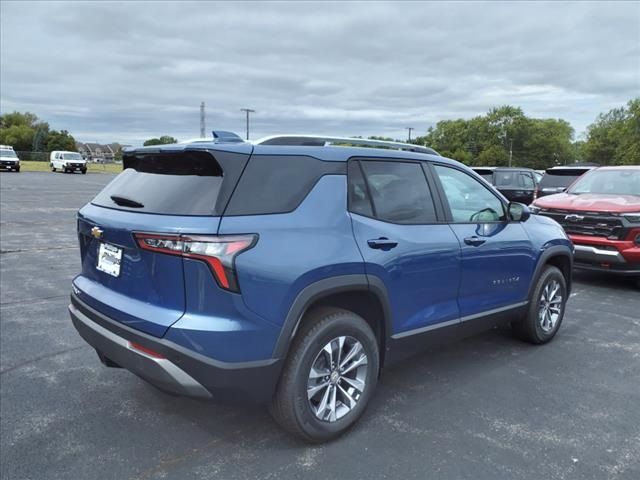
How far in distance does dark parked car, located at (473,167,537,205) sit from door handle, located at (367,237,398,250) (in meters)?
13.7

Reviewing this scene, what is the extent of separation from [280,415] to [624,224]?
562 centimetres

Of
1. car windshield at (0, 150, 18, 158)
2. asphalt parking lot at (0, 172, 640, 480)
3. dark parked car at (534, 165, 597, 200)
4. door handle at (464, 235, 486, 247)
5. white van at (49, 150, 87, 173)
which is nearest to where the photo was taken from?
asphalt parking lot at (0, 172, 640, 480)

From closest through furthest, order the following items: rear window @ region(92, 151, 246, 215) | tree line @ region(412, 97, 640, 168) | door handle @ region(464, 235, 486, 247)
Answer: rear window @ region(92, 151, 246, 215), door handle @ region(464, 235, 486, 247), tree line @ region(412, 97, 640, 168)

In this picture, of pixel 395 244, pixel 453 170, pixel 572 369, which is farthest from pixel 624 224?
pixel 395 244

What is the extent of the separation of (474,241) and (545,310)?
1.46 m

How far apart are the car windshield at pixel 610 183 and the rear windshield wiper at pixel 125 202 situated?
7177mm

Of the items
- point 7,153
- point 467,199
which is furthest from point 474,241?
point 7,153

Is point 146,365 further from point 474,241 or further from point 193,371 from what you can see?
point 474,241

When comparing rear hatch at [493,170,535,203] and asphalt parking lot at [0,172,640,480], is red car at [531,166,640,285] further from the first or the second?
rear hatch at [493,170,535,203]

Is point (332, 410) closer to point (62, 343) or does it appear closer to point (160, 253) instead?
point (160, 253)

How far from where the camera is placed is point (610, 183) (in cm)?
800

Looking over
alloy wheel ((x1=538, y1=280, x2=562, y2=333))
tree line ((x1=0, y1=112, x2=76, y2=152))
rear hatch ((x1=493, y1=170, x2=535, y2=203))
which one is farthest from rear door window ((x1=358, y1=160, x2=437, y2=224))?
tree line ((x1=0, y1=112, x2=76, y2=152))

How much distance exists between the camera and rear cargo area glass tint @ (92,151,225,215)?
268 cm

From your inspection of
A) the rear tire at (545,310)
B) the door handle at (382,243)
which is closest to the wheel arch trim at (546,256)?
the rear tire at (545,310)
